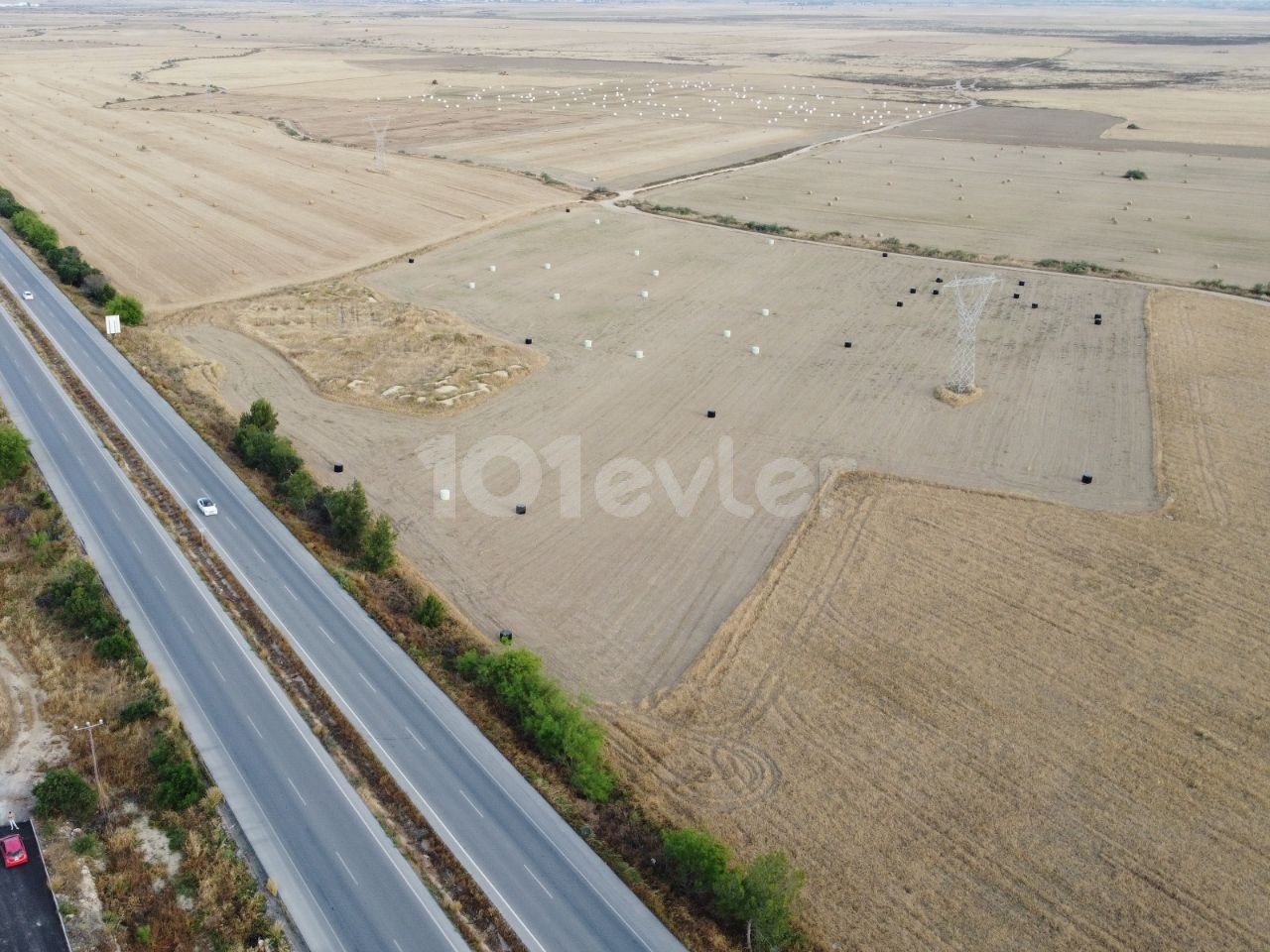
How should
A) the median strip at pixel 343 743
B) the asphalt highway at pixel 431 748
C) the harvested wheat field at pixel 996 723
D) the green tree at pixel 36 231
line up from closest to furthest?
the median strip at pixel 343 743 → the asphalt highway at pixel 431 748 → the harvested wheat field at pixel 996 723 → the green tree at pixel 36 231

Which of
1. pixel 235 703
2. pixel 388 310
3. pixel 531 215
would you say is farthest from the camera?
pixel 531 215

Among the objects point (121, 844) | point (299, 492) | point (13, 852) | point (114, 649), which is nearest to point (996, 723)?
point (121, 844)

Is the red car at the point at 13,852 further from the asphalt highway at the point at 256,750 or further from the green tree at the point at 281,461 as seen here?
the green tree at the point at 281,461

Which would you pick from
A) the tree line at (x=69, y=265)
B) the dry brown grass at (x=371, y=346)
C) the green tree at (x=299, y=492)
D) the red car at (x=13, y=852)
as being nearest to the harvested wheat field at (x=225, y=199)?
the tree line at (x=69, y=265)

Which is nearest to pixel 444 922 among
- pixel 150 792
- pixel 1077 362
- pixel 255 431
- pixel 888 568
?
pixel 150 792

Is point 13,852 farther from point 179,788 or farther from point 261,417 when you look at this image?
point 261,417

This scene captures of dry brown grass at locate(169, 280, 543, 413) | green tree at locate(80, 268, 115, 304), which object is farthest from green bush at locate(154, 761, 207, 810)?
green tree at locate(80, 268, 115, 304)

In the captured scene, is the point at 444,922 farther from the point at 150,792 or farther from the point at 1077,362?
the point at 1077,362

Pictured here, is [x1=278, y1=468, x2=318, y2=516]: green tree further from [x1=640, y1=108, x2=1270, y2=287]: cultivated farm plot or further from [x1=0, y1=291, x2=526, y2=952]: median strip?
[x1=640, y1=108, x2=1270, y2=287]: cultivated farm plot
